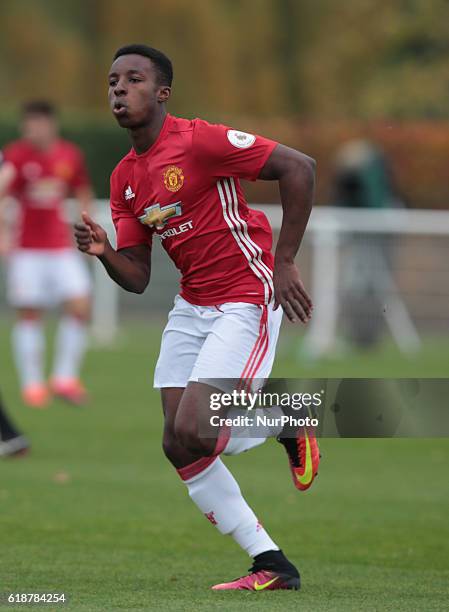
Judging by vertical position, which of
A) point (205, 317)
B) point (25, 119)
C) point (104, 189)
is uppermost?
point (104, 189)

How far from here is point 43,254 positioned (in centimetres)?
1355

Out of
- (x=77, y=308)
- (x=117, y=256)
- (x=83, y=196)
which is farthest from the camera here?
(x=77, y=308)

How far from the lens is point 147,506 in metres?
8.35

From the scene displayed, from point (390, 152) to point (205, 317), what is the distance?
1766 cm

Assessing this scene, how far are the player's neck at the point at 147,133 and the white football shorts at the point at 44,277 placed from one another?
7392 millimetres

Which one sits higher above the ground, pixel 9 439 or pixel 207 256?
pixel 207 256

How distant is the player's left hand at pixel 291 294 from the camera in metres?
5.82

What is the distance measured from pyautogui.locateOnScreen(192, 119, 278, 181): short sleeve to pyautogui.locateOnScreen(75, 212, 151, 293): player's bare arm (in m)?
0.55

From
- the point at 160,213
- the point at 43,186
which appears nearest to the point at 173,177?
the point at 160,213

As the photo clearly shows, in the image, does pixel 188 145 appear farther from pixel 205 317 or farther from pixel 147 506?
pixel 147 506

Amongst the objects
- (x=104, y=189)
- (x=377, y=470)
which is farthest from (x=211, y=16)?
(x=377, y=470)

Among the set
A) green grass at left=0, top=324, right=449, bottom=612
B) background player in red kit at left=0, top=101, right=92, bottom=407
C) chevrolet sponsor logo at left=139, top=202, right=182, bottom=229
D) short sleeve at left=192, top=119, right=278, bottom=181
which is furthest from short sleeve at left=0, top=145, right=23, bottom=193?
short sleeve at left=192, top=119, right=278, bottom=181

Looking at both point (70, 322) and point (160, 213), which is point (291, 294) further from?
point (70, 322)

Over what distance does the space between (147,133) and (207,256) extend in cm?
60
